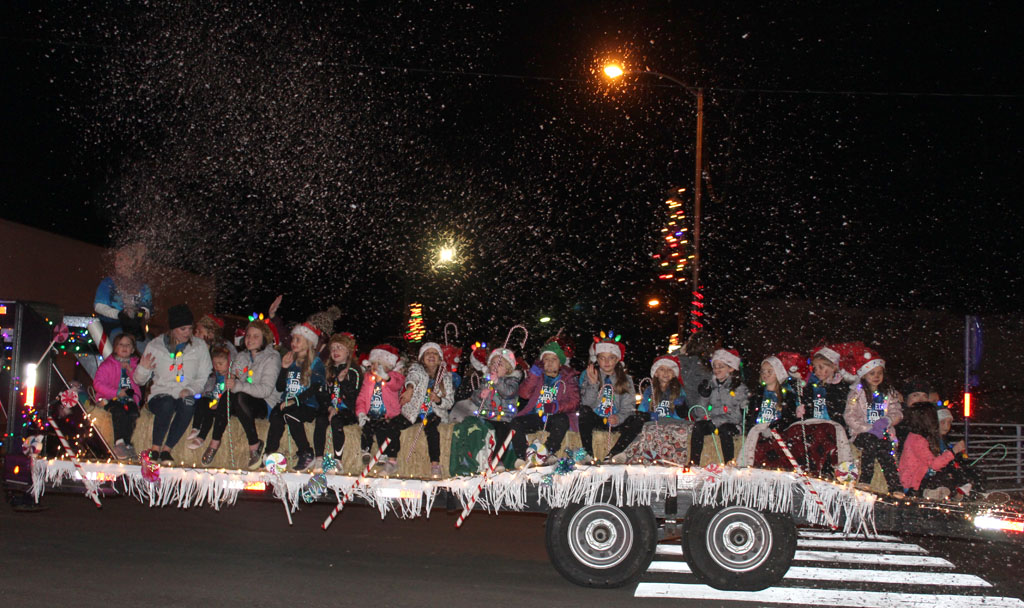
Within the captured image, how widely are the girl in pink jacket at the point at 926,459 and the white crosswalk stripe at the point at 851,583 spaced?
66 centimetres

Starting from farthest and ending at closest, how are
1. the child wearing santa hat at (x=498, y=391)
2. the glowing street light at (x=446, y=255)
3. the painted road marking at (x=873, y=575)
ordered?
the glowing street light at (x=446, y=255) → the child wearing santa hat at (x=498, y=391) → the painted road marking at (x=873, y=575)

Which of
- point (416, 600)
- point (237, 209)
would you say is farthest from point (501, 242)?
point (416, 600)

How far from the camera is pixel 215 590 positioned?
6.20 meters

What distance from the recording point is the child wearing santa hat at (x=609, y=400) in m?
6.96

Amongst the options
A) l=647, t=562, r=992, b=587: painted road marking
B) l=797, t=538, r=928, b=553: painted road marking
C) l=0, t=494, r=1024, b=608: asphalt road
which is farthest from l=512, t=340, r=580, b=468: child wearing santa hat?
l=797, t=538, r=928, b=553: painted road marking

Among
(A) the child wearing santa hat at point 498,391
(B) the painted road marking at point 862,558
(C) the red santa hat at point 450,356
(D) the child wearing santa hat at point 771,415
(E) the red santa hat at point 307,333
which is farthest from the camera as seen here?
(C) the red santa hat at point 450,356

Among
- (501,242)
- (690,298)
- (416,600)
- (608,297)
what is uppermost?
(501,242)

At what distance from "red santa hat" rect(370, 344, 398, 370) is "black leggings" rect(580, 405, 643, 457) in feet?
5.75

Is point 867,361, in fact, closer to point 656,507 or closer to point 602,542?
point 656,507

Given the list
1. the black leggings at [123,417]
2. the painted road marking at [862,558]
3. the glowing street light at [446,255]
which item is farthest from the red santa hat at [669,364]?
the glowing street light at [446,255]

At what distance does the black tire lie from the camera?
6.37 metres

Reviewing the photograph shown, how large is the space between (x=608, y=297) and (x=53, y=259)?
19.5 m

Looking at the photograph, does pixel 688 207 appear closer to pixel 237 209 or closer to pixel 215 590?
pixel 237 209

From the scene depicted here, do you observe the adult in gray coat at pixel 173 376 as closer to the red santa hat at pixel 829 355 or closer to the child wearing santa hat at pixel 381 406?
the child wearing santa hat at pixel 381 406
